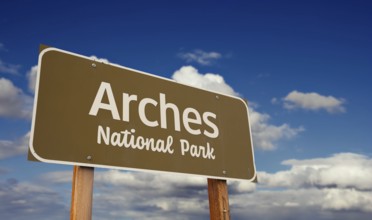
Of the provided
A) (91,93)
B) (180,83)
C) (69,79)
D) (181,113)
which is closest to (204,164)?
(181,113)

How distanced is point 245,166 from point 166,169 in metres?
1.15

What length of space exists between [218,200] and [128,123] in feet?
4.32

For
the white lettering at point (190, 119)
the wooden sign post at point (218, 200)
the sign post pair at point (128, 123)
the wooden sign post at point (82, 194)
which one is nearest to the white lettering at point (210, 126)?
the sign post pair at point (128, 123)

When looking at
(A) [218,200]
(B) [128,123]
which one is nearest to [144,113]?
(B) [128,123]

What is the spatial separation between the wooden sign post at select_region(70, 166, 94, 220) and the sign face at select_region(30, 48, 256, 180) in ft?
0.31

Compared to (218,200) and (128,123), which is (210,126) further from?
(128,123)

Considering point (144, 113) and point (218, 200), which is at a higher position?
point (144, 113)

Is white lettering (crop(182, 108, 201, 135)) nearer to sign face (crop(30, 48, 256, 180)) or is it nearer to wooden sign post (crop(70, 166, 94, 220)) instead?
sign face (crop(30, 48, 256, 180))

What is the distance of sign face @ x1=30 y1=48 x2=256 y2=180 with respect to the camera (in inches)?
114

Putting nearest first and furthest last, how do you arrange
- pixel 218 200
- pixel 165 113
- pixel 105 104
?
pixel 105 104, pixel 165 113, pixel 218 200

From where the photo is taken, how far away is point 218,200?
3.74 m

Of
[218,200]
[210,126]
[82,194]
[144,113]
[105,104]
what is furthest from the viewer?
[210,126]

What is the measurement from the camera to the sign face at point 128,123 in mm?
2898

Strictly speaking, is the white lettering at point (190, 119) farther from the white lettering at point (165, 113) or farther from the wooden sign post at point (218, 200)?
the wooden sign post at point (218, 200)
